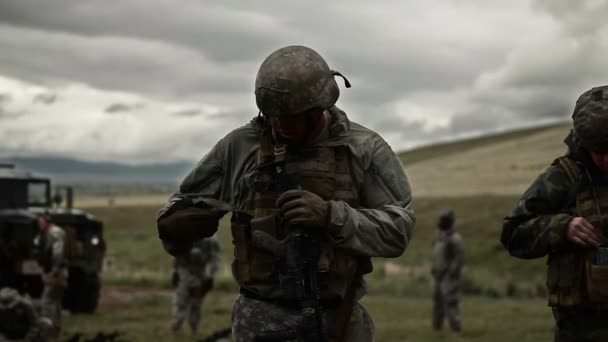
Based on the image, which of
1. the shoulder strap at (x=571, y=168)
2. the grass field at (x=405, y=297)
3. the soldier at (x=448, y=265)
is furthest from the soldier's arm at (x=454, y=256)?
the shoulder strap at (x=571, y=168)

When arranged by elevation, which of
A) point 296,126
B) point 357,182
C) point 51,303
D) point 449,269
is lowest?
point 51,303

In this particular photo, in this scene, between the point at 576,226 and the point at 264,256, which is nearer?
the point at 264,256

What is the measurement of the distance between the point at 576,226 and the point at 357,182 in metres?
1.07

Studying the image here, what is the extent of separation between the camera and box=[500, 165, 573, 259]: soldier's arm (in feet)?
14.9

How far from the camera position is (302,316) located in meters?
3.88

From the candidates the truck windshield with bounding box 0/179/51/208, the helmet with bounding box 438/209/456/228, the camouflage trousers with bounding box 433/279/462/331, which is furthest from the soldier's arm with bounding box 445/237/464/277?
the truck windshield with bounding box 0/179/51/208

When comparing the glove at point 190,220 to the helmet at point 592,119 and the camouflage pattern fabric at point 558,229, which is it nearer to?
the camouflage pattern fabric at point 558,229

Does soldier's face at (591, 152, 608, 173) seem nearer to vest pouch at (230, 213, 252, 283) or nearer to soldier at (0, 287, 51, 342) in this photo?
vest pouch at (230, 213, 252, 283)

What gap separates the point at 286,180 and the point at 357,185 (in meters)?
0.32

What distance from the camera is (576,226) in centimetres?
444

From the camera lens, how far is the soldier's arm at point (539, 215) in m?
4.54

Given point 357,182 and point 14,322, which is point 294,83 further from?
point 14,322

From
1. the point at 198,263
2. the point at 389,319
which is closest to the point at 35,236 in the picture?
the point at 198,263

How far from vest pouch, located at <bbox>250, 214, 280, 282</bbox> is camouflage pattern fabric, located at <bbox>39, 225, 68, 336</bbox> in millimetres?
8156
